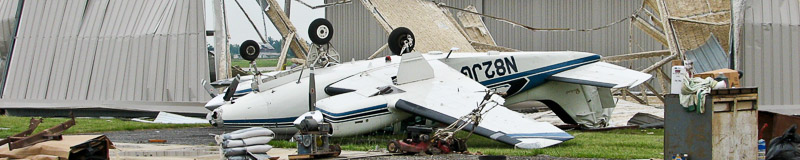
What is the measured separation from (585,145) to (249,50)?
11584 mm

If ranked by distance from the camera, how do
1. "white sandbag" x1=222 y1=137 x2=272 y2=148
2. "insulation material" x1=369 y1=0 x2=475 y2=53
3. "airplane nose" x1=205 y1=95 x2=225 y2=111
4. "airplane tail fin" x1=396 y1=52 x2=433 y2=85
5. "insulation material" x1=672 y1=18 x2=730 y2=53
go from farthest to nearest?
"insulation material" x1=369 y1=0 x2=475 y2=53 → "insulation material" x1=672 y1=18 x2=730 y2=53 → "airplane nose" x1=205 y1=95 x2=225 y2=111 → "airplane tail fin" x1=396 y1=52 x2=433 y2=85 → "white sandbag" x1=222 y1=137 x2=272 y2=148

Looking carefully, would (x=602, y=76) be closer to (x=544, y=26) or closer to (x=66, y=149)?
(x=66, y=149)

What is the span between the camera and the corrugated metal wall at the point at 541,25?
48.1 meters

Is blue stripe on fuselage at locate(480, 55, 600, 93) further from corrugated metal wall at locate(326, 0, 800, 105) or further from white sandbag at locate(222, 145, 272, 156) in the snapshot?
corrugated metal wall at locate(326, 0, 800, 105)

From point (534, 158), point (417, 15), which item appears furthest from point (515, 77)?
point (417, 15)

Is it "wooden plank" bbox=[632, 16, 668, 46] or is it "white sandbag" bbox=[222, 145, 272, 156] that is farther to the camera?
"wooden plank" bbox=[632, 16, 668, 46]

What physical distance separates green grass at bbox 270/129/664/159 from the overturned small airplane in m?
0.30

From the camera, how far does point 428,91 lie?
17.1m

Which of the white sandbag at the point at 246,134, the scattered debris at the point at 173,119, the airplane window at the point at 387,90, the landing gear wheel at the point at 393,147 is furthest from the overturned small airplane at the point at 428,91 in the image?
the scattered debris at the point at 173,119

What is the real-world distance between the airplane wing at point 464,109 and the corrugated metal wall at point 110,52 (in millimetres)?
→ 8422

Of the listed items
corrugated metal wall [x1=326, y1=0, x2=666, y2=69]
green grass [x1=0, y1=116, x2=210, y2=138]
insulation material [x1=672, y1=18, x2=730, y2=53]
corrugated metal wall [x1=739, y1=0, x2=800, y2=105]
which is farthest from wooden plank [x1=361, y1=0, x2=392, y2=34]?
corrugated metal wall [x1=326, y1=0, x2=666, y2=69]

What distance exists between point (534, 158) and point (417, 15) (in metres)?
19.4

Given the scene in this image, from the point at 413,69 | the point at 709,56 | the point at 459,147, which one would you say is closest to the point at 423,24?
the point at 709,56

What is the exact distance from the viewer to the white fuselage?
53.0 feet
